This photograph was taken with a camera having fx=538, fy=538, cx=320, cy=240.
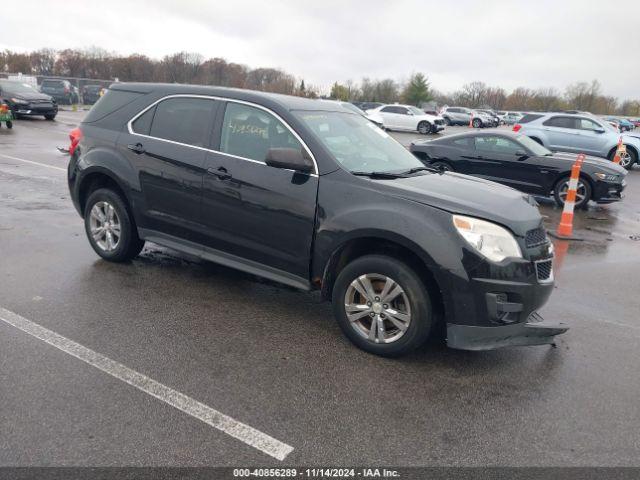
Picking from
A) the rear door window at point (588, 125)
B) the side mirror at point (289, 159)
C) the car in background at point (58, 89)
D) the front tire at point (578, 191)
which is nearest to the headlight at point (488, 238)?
the side mirror at point (289, 159)

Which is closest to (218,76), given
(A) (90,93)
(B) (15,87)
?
(A) (90,93)

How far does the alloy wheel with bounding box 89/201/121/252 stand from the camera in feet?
18.5

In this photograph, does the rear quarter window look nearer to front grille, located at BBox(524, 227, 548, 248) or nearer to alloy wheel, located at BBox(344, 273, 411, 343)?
alloy wheel, located at BBox(344, 273, 411, 343)

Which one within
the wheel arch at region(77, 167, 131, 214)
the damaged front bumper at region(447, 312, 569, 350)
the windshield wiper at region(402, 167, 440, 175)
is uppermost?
the windshield wiper at region(402, 167, 440, 175)

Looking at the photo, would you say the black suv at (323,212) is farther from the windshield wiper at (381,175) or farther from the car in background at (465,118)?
the car in background at (465,118)

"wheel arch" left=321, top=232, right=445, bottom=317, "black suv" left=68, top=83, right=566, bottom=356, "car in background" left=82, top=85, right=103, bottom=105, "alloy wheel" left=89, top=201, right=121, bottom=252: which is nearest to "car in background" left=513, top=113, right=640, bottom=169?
"black suv" left=68, top=83, right=566, bottom=356

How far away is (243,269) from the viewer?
4.68 metres

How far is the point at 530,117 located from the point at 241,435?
18.8 m

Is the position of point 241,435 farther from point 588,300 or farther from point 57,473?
point 588,300

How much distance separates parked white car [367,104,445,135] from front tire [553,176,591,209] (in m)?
23.2

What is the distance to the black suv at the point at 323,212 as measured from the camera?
3.75 metres

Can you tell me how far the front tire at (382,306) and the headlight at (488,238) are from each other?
462 millimetres

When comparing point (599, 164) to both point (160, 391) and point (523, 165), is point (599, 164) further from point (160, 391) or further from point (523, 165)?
point (160, 391)

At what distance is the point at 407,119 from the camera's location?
3406 cm
